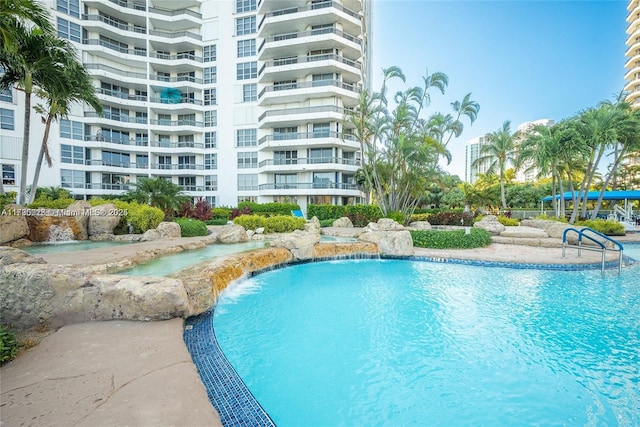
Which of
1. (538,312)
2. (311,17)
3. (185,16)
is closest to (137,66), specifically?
(185,16)

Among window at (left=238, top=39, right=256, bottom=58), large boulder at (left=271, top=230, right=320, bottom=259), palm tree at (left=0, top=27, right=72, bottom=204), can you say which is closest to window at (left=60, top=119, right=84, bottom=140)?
palm tree at (left=0, top=27, right=72, bottom=204)

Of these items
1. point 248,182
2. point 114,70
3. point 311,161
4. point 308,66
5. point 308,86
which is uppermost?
point 114,70

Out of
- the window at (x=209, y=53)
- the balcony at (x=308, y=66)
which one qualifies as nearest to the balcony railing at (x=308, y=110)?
the balcony at (x=308, y=66)

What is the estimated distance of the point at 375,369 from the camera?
446 cm

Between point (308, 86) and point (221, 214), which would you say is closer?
point (221, 214)

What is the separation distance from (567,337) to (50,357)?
28.1 ft

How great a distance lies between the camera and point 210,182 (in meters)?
33.0

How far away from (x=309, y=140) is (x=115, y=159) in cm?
2185

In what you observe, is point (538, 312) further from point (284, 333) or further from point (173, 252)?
point (173, 252)

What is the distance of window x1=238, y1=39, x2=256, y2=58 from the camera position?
31.7m

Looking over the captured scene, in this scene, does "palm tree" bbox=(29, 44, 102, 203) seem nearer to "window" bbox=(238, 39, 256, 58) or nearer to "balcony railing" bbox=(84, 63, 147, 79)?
"balcony railing" bbox=(84, 63, 147, 79)

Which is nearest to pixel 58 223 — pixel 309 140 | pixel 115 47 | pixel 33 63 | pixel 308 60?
pixel 33 63

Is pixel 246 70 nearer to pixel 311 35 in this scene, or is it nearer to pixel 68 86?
pixel 311 35

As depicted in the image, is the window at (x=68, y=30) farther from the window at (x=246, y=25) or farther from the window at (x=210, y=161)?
the window at (x=210, y=161)
